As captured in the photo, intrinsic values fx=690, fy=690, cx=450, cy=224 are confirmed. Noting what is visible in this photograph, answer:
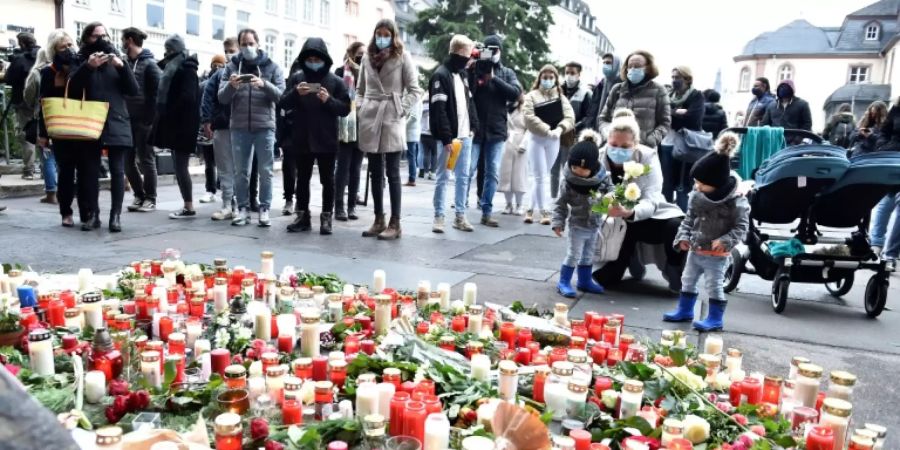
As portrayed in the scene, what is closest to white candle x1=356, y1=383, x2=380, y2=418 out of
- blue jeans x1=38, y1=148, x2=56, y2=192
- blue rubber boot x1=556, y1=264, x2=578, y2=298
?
blue rubber boot x1=556, y1=264, x2=578, y2=298

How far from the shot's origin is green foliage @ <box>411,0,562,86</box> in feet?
94.3

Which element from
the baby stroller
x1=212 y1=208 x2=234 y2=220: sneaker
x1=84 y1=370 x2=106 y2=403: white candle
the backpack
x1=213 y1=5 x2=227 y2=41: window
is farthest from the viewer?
x1=213 y1=5 x2=227 y2=41: window

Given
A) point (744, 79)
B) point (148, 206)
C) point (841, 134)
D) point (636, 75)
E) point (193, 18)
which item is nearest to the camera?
point (636, 75)

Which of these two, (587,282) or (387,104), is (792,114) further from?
(387,104)

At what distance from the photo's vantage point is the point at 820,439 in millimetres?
2441

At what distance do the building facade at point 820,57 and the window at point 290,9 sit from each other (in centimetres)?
3862

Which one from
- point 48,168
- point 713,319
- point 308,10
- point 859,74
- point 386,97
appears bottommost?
point 713,319

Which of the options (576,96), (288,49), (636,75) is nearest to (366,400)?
(636,75)

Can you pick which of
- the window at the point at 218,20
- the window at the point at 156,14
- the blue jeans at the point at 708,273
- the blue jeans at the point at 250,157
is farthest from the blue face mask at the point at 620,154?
the window at the point at 218,20

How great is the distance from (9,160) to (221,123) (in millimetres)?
5511

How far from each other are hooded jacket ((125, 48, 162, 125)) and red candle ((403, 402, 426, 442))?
6.18 meters

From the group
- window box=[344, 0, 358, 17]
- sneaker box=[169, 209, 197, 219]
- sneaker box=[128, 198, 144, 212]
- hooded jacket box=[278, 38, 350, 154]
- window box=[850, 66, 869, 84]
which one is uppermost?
window box=[344, 0, 358, 17]

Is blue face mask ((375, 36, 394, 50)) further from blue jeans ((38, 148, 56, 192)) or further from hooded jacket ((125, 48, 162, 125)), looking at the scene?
blue jeans ((38, 148, 56, 192))

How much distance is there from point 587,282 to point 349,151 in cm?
354
